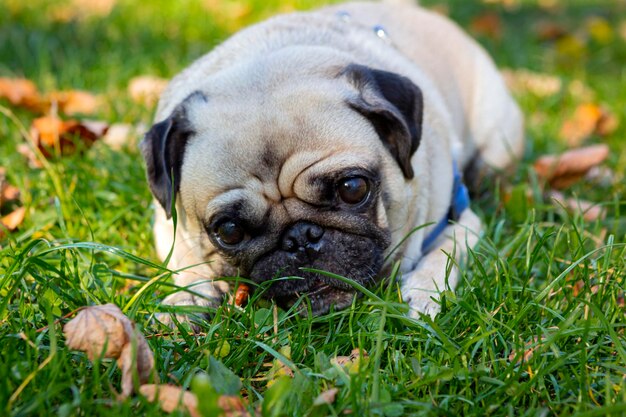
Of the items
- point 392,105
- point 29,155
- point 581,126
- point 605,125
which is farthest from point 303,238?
point 605,125

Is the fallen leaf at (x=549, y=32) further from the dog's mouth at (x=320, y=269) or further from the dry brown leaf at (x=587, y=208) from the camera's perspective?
the dog's mouth at (x=320, y=269)

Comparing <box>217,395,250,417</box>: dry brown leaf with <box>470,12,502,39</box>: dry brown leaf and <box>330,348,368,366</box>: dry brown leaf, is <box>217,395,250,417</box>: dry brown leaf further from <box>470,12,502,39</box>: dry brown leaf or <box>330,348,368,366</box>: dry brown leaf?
<box>470,12,502,39</box>: dry brown leaf

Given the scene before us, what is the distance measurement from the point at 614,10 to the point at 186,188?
8.09 m

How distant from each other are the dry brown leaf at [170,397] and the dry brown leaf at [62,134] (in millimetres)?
2340

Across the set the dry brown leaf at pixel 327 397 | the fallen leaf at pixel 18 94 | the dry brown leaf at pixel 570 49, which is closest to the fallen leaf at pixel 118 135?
the fallen leaf at pixel 18 94

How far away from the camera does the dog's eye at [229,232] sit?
3070mm

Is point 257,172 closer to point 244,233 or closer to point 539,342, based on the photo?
point 244,233

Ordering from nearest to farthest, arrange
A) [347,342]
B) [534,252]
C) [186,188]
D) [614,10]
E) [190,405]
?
1. [190,405]
2. [347,342]
3. [534,252]
4. [186,188]
5. [614,10]

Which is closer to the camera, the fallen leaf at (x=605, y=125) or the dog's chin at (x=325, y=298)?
Answer: the dog's chin at (x=325, y=298)

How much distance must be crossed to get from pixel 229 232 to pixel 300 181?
376 millimetres

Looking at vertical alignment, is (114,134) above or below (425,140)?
below

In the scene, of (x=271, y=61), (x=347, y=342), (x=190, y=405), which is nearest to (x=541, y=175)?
(x=271, y=61)

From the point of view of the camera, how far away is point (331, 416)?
222cm

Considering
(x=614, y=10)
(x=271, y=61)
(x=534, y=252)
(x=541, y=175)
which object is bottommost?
(x=614, y=10)
